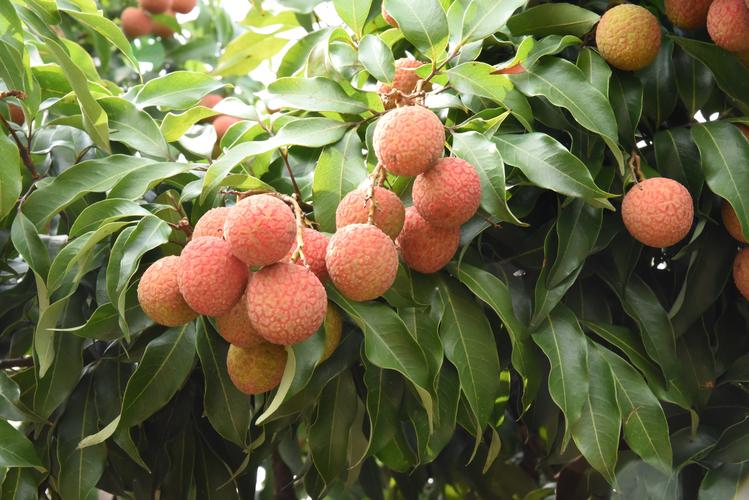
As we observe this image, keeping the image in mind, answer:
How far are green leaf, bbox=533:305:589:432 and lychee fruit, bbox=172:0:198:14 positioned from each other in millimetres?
1507

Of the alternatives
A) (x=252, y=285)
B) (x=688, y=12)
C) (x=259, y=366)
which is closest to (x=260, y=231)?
(x=252, y=285)

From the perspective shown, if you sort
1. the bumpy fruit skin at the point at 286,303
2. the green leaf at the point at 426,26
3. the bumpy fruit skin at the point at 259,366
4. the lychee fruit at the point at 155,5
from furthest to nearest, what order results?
the lychee fruit at the point at 155,5 → the green leaf at the point at 426,26 → the bumpy fruit skin at the point at 259,366 → the bumpy fruit skin at the point at 286,303

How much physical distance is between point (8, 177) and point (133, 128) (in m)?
0.18

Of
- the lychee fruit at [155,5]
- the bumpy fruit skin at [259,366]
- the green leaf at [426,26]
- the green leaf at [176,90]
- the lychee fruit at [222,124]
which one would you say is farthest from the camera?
the lychee fruit at [155,5]

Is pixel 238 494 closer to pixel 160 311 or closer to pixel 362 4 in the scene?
pixel 160 311

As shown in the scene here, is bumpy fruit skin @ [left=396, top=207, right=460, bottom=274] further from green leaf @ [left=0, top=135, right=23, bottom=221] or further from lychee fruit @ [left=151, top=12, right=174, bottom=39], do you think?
lychee fruit @ [left=151, top=12, right=174, bottom=39]

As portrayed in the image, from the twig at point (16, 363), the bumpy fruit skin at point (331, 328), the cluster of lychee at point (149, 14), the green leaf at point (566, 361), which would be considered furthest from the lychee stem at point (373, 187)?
the cluster of lychee at point (149, 14)

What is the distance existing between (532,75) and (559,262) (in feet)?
0.70

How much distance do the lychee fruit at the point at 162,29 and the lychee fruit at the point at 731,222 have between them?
1.53m

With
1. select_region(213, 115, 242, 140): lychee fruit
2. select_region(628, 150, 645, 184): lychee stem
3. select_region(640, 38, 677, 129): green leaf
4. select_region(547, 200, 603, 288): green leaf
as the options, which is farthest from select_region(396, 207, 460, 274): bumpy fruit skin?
select_region(213, 115, 242, 140): lychee fruit

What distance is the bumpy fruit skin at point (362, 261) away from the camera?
0.80 m

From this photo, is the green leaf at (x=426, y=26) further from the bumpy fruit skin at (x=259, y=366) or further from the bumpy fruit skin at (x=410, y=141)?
the bumpy fruit skin at (x=259, y=366)

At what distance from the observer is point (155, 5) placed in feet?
6.90

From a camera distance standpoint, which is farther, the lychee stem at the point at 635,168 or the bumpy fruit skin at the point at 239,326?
the lychee stem at the point at 635,168
